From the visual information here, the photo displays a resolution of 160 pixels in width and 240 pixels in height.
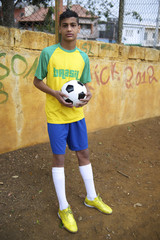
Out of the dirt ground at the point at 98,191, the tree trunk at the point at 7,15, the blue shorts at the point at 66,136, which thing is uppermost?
the tree trunk at the point at 7,15

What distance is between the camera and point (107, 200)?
99.3 inches

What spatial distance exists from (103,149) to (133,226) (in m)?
1.73

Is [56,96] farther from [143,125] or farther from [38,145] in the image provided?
[143,125]

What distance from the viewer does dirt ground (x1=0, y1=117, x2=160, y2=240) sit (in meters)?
2.06

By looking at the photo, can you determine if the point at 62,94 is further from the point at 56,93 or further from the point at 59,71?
the point at 59,71

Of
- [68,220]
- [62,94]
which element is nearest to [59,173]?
[68,220]

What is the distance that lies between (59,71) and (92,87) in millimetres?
2104

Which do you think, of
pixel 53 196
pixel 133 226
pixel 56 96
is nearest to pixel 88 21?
pixel 56 96

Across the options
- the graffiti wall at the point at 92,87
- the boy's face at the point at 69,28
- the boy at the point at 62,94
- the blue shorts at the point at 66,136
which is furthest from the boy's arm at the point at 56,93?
the graffiti wall at the point at 92,87

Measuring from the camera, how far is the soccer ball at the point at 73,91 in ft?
6.21

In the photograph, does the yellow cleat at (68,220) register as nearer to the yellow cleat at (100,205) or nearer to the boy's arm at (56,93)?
the yellow cleat at (100,205)

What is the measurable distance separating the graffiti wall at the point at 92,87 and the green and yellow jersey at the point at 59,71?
126 cm

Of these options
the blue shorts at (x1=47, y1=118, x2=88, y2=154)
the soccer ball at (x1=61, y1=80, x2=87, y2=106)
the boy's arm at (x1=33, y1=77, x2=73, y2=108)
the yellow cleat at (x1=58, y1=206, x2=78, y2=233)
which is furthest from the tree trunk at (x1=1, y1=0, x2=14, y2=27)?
the yellow cleat at (x1=58, y1=206, x2=78, y2=233)

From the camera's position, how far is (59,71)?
192 centimetres
